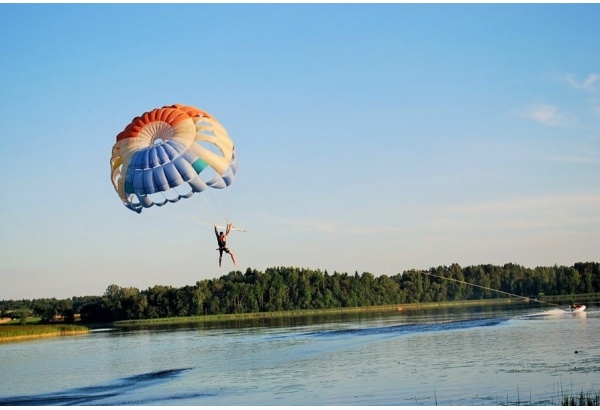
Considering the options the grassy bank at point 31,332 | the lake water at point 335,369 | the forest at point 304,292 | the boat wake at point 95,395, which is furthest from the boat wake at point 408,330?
the forest at point 304,292

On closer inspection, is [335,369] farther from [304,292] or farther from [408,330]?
[304,292]

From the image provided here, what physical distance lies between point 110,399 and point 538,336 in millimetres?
19705

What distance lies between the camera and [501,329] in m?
40.7

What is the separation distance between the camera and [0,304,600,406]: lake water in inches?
832

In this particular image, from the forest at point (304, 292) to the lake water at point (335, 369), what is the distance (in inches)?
1744

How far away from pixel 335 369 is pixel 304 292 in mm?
73286

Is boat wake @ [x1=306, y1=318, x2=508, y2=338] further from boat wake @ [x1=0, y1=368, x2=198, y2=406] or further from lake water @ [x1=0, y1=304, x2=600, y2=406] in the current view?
boat wake @ [x1=0, y1=368, x2=198, y2=406]

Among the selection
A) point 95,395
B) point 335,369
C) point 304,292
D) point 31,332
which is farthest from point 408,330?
point 304,292

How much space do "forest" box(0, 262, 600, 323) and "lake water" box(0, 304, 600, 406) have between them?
4429 centimetres

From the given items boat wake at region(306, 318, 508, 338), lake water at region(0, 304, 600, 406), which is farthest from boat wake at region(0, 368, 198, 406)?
boat wake at region(306, 318, 508, 338)

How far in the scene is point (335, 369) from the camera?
27359mm

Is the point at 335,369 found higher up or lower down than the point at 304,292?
lower down

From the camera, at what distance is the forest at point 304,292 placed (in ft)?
293

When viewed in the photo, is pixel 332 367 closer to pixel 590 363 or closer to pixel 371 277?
pixel 590 363
